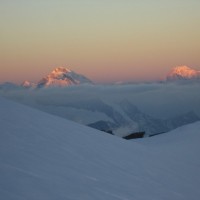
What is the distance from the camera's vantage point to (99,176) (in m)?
8.59

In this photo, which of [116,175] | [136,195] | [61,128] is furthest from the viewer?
[61,128]

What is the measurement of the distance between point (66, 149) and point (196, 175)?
473 cm

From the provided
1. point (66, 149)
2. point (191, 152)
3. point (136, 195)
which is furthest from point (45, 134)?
point (191, 152)

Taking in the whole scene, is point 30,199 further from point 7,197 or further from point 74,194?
point 74,194

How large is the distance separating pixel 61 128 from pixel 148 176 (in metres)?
3.32

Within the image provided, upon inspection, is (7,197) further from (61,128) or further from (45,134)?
(61,128)

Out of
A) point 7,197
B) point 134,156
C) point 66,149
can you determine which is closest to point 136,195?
point 66,149

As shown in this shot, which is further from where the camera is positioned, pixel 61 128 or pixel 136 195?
pixel 61 128

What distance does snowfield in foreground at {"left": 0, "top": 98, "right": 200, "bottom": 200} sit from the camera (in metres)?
6.87

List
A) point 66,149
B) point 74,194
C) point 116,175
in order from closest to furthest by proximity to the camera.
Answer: point 74,194 → point 116,175 → point 66,149

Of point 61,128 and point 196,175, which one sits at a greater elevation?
Result: point 61,128

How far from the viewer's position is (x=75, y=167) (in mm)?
8648

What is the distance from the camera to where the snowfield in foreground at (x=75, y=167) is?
6.87 metres

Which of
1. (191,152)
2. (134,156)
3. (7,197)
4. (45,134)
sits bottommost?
(191,152)
